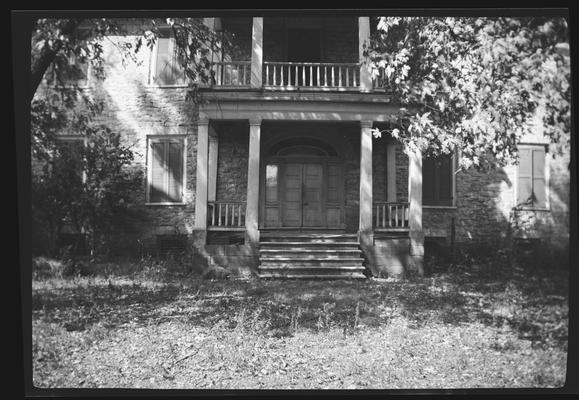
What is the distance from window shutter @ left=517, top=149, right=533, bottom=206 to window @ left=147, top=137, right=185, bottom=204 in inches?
186

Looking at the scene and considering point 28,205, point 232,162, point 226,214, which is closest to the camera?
point 28,205

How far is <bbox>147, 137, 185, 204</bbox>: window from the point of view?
19.1 ft

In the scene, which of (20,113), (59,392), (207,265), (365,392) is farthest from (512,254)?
(20,113)

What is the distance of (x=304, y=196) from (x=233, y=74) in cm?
312

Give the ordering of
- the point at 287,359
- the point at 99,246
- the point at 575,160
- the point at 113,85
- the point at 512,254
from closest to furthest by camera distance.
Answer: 1. the point at 575,160
2. the point at 287,359
3. the point at 512,254
4. the point at 99,246
5. the point at 113,85

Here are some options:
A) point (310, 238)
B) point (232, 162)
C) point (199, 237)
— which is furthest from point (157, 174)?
point (310, 238)

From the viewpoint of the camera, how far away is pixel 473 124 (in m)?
3.80

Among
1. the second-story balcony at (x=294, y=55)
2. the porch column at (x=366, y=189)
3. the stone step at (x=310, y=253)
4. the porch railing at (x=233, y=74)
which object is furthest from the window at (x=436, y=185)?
the porch railing at (x=233, y=74)

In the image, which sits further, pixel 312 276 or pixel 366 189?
pixel 366 189

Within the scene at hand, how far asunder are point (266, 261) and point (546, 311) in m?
4.30

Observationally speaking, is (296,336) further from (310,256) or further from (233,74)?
(233,74)

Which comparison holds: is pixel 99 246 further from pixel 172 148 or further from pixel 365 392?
pixel 365 392

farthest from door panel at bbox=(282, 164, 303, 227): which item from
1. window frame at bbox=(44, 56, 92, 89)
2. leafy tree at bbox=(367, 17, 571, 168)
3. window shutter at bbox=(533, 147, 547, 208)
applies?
window shutter at bbox=(533, 147, 547, 208)

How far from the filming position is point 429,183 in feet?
22.6
